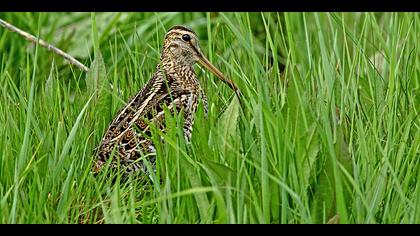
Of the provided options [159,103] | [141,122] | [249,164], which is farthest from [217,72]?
[249,164]

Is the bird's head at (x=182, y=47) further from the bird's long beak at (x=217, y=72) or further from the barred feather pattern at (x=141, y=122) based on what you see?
the barred feather pattern at (x=141, y=122)

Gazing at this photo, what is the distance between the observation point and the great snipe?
4223 millimetres

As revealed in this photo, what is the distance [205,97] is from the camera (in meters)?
4.64

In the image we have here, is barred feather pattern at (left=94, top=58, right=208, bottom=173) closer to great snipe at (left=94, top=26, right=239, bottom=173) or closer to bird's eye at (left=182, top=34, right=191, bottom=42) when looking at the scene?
great snipe at (left=94, top=26, right=239, bottom=173)

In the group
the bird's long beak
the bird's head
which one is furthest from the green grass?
the bird's head

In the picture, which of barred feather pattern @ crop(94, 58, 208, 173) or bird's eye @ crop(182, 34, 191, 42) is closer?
barred feather pattern @ crop(94, 58, 208, 173)

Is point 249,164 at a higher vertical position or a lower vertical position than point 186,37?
lower

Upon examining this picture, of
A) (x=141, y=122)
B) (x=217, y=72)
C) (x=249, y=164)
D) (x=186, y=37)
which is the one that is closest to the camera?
(x=249, y=164)

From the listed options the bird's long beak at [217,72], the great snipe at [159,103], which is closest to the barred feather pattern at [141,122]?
the great snipe at [159,103]

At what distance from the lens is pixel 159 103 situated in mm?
4449

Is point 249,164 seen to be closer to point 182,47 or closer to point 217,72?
point 217,72

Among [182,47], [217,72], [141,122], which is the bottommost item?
[141,122]

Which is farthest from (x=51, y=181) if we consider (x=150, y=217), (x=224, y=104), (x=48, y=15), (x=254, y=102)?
(x=48, y=15)

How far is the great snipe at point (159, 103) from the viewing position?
4.22 metres
